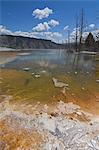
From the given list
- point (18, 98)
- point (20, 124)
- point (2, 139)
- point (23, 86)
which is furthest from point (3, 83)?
point (2, 139)

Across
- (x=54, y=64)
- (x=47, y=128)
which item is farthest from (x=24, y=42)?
(x=47, y=128)

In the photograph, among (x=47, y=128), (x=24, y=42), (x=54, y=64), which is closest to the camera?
(x=47, y=128)

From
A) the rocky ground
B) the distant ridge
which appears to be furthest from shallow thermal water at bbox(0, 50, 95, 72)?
the distant ridge

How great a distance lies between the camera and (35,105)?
7.24 metres

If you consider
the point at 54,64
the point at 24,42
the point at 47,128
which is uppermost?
the point at 24,42

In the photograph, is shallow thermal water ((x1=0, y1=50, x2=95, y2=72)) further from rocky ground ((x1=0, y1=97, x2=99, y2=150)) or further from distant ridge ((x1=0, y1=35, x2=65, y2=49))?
distant ridge ((x1=0, y1=35, x2=65, y2=49))

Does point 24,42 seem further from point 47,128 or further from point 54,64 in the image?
point 47,128

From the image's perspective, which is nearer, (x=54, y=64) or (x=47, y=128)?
(x=47, y=128)

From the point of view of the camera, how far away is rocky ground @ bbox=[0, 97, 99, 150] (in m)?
4.66

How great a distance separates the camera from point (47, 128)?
5.40 metres

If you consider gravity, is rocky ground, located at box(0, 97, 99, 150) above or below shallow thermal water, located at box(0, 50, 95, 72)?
below

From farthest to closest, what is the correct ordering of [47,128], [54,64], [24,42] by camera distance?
[24,42] < [54,64] < [47,128]

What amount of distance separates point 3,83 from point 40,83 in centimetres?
175

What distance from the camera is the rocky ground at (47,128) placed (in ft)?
15.3
